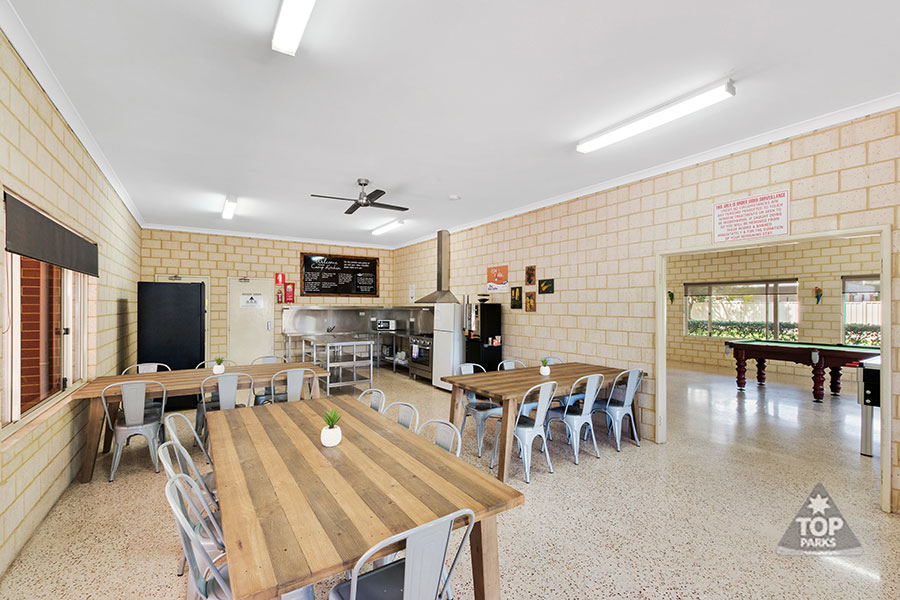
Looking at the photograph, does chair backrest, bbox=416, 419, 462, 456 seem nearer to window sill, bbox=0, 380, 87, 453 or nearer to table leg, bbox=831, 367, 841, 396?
window sill, bbox=0, 380, 87, 453

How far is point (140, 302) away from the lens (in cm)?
507

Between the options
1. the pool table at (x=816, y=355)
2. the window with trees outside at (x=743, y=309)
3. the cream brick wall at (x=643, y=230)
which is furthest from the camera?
the window with trees outside at (x=743, y=309)

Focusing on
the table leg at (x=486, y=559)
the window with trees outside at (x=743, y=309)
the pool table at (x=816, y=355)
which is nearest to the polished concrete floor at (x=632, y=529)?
the table leg at (x=486, y=559)

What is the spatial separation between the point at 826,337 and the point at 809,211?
6.03 m

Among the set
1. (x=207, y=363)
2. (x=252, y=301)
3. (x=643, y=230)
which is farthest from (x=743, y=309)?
(x=207, y=363)

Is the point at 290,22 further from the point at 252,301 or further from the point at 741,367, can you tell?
the point at 741,367

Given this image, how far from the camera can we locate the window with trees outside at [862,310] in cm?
679

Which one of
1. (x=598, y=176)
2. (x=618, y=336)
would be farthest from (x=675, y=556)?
(x=598, y=176)

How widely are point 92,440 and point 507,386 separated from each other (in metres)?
3.38

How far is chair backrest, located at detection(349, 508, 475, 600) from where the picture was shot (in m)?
1.20

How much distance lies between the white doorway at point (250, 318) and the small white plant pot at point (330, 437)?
636 centimetres

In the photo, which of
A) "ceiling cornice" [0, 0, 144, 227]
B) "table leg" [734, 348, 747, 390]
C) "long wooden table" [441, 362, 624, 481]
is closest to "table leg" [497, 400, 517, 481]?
"long wooden table" [441, 362, 624, 481]

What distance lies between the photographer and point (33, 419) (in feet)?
8.10

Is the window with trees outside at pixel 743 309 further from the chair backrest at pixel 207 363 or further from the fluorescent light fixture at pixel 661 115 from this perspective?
the chair backrest at pixel 207 363
